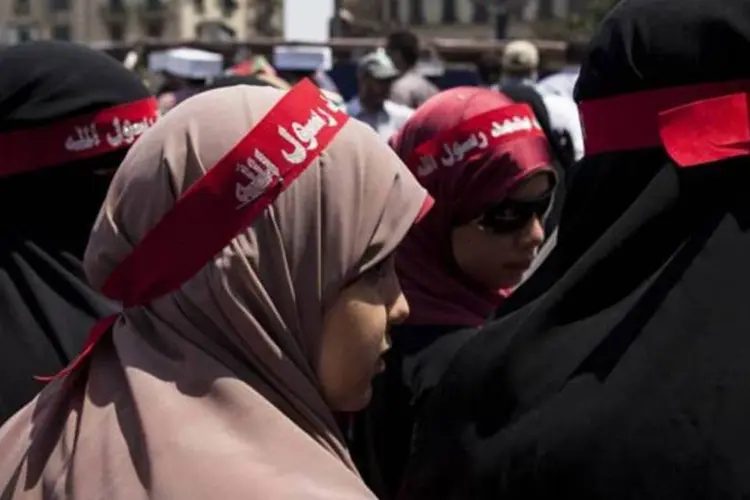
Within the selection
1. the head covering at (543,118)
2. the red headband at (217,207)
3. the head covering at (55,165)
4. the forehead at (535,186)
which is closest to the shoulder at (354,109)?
the head covering at (543,118)

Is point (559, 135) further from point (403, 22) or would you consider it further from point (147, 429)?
point (403, 22)

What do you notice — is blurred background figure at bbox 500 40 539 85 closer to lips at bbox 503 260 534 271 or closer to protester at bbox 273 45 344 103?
protester at bbox 273 45 344 103

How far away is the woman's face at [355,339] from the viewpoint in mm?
2225

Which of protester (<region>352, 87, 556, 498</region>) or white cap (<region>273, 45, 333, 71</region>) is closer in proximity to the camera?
protester (<region>352, 87, 556, 498</region>)

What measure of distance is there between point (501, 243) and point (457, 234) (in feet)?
0.37

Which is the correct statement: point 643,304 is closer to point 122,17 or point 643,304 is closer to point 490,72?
point 490,72

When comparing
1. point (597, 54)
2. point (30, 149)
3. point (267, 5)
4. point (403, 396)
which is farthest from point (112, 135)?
point (267, 5)

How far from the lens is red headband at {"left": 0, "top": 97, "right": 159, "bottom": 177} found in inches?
134

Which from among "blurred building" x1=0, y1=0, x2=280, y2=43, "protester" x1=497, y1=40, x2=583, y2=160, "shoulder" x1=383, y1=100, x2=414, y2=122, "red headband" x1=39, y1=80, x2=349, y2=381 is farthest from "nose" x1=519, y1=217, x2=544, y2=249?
"blurred building" x1=0, y1=0, x2=280, y2=43

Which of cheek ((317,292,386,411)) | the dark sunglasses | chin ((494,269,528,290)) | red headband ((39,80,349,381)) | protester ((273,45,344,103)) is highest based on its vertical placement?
red headband ((39,80,349,381))

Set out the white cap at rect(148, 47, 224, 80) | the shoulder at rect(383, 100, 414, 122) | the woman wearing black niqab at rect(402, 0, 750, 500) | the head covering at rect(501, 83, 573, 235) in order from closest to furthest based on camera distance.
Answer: the woman wearing black niqab at rect(402, 0, 750, 500), the head covering at rect(501, 83, 573, 235), the shoulder at rect(383, 100, 414, 122), the white cap at rect(148, 47, 224, 80)

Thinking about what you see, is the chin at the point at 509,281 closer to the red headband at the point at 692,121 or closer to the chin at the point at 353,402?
the chin at the point at 353,402

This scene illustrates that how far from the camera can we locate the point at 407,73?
9.32 metres

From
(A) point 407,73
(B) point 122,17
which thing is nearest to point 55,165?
(A) point 407,73
